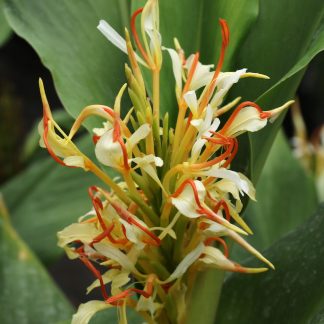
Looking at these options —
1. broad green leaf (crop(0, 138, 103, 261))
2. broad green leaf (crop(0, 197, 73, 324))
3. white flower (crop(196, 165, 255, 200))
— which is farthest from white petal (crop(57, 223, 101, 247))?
broad green leaf (crop(0, 138, 103, 261))

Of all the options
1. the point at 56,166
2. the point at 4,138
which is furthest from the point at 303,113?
the point at 56,166

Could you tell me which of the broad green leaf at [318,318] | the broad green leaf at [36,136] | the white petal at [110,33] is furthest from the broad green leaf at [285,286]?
the broad green leaf at [36,136]

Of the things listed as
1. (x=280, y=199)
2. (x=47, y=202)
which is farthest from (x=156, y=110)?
(x=47, y=202)

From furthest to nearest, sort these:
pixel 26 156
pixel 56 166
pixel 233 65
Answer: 1. pixel 26 156
2. pixel 56 166
3. pixel 233 65

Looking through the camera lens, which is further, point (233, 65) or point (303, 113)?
point (303, 113)

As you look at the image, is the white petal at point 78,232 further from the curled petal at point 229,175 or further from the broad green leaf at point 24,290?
the broad green leaf at point 24,290

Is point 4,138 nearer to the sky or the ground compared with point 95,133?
nearer to the ground

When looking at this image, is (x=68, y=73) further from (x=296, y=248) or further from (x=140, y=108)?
(x=296, y=248)

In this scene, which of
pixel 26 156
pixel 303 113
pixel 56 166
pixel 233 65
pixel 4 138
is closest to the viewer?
pixel 233 65
